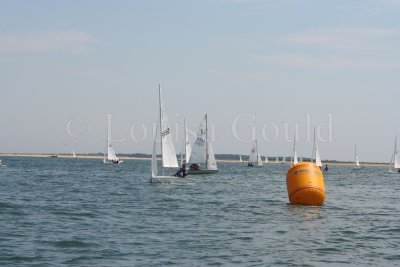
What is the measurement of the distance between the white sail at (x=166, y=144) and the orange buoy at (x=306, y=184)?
19696mm

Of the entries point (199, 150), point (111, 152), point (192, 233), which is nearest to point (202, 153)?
point (199, 150)

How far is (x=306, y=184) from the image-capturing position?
31.6 m

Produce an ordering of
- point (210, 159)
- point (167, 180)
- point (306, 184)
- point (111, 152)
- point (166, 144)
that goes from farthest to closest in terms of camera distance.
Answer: point (111, 152), point (210, 159), point (166, 144), point (167, 180), point (306, 184)

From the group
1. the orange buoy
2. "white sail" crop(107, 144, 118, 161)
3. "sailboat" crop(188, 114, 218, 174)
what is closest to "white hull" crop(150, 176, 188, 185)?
the orange buoy

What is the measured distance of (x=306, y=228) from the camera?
24469 mm

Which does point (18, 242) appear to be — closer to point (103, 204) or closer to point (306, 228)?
point (306, 228)

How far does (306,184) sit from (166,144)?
69.9 feet

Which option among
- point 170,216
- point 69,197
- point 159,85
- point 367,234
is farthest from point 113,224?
point 159,85

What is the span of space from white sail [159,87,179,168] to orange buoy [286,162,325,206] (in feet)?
64.6

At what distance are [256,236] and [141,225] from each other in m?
5.09

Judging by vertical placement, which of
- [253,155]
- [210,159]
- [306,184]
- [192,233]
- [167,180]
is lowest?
[192,233]

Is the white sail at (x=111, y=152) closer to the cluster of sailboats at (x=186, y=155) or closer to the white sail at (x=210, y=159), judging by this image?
the cluster of sailboats at (x=186, y=155)

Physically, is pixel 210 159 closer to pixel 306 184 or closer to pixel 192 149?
pixel 192 149

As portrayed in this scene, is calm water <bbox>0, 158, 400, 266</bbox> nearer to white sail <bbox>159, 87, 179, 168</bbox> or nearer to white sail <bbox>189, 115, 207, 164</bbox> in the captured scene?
white sail <bbox>159, 87, 179, 168</bbox>
